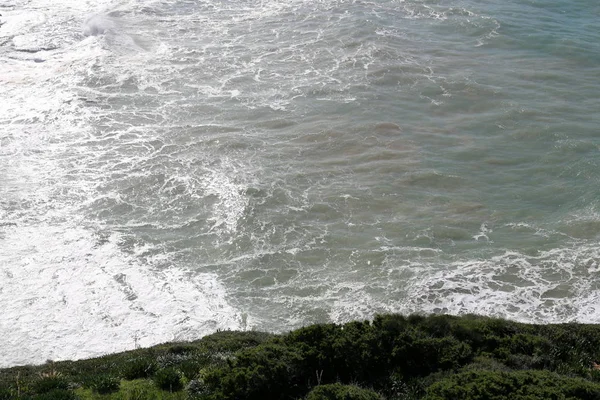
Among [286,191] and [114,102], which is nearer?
[286,191]

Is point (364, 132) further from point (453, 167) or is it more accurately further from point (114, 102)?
point (114, 102)

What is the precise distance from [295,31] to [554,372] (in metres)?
32.4

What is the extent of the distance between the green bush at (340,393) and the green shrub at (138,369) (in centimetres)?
383

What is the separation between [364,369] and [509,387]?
9.44 feet

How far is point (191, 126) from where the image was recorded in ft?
107

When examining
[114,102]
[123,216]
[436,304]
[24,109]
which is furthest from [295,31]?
[436,304]

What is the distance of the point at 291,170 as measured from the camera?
95.5 feet

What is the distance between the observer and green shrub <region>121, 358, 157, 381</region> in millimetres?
14750

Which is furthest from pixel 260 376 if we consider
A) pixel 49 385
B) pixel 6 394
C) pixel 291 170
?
pixel 291 170

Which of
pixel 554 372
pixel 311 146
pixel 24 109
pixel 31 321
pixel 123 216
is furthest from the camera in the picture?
pixel 24 109

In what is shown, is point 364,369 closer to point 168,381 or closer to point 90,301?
point 168,381

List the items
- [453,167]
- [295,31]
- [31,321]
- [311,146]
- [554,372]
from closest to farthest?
[554,372] → [31,321] → [453,167] → [311,146] → [295,31]

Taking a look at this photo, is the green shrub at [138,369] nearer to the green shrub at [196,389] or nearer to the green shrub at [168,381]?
the green shrub at [168,381]

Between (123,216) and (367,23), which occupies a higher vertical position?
(367,23)
